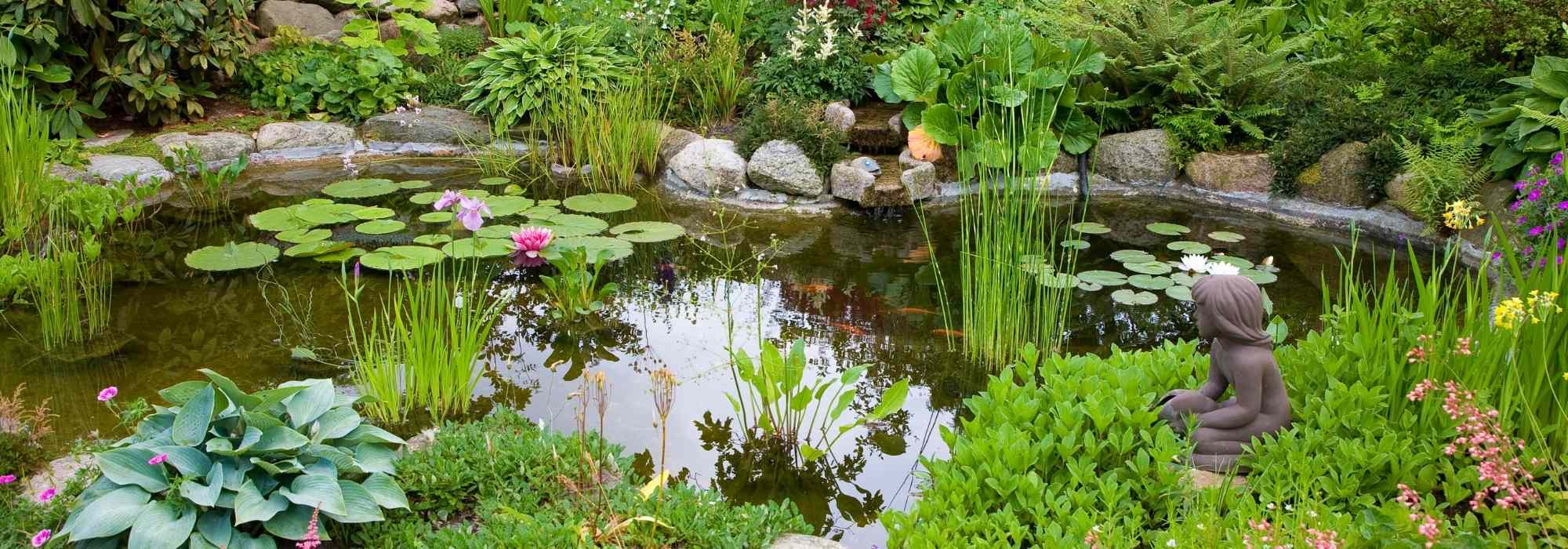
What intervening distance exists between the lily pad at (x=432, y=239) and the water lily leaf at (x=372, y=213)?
0.55 metres

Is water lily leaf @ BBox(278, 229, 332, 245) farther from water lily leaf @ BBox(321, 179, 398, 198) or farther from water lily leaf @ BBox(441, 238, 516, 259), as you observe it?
water lily leaf @ BBox(321, 179, 398, 198)

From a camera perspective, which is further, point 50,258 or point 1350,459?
point 50,258

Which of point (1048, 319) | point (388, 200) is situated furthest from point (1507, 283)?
point (388, 200)

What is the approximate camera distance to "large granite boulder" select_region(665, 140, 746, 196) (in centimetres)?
701

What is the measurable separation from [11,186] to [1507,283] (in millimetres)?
6686

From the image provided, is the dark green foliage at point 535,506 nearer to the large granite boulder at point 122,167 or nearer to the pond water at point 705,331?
the pond water at point 705,331

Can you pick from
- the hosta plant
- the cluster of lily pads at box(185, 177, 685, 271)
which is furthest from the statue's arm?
the cluster of lily pads at box(185, 177, 685, 271)

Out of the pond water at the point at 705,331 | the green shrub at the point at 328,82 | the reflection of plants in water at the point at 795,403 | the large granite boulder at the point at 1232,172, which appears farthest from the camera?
the green shrub at the point at 328,82

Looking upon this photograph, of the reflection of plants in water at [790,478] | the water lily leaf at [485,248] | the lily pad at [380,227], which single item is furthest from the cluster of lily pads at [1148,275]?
the lily pad at [380,227]

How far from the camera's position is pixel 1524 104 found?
546 cm

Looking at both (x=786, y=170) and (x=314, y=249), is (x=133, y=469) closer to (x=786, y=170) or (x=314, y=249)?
(x=314, y=249)

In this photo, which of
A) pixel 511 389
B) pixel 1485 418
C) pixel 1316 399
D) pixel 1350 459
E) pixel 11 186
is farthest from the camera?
pixel 11 186

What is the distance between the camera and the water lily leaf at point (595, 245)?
5.41 metres

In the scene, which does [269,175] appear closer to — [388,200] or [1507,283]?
[388,200]
